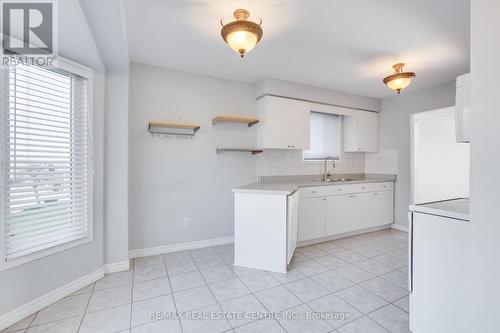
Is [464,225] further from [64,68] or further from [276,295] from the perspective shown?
[64,68]

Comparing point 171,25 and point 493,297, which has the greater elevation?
point 171,25

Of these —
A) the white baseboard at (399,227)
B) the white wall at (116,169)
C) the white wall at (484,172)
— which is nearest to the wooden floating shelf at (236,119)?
the white wall at (116,169)

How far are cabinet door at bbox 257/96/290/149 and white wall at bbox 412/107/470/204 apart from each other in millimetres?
2079

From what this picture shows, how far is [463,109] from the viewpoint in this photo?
133 cm

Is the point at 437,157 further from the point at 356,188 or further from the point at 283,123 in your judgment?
the point at 283,123

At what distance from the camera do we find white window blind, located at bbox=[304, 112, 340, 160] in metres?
4.13

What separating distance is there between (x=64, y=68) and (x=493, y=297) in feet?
10.9

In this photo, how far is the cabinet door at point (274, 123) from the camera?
11.3ft

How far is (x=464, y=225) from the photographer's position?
1333mm

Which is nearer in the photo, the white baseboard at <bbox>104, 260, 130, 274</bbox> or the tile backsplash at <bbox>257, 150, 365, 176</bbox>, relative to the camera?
the white baseboard at <bbox>104, 260, 130, 274</bbox>

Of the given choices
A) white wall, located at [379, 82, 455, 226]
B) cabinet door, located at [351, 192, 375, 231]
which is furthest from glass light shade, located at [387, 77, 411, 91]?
cabinet door, located at [351, 192, 375, 231]

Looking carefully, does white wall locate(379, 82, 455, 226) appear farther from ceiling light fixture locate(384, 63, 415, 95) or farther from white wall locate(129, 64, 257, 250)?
white wall locate(129, 64, 257, 250)

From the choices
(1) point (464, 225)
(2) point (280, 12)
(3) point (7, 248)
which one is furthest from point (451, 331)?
(3) point (7, 248)

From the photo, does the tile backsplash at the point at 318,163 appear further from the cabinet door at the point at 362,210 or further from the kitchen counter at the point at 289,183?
the cabinet door at the point at 362,210
